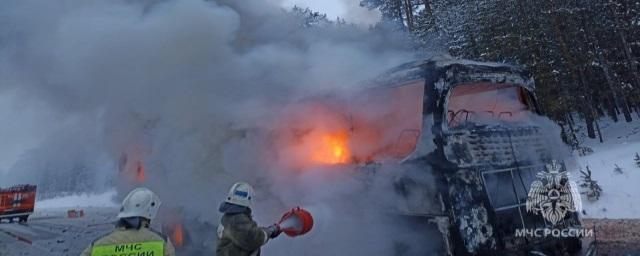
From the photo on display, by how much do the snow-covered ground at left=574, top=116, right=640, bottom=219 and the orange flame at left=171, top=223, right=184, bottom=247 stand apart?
7325mm

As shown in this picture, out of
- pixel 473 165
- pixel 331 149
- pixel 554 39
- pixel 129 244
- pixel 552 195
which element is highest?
pixel 554 39

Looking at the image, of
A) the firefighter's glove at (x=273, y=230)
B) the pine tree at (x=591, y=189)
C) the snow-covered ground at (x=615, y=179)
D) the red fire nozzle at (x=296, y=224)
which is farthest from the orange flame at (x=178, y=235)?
the pine tree at (x=591, y=189)

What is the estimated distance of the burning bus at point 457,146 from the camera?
11.9 feet

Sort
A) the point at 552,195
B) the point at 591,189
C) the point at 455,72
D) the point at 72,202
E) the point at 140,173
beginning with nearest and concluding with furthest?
the point at 455,72
the point at 552,195
the point at 140,173
the point at 591,189
the point at 72,202

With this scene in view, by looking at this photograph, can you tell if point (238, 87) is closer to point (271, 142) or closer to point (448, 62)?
point (271, 142)

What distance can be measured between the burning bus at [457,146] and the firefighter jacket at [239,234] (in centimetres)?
145

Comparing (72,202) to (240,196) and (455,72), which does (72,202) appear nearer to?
(240,196)

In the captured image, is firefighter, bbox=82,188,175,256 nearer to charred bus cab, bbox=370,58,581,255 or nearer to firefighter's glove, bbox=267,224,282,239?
firefighter's glove, bbox=267,224,282,239

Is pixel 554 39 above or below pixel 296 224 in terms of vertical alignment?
above

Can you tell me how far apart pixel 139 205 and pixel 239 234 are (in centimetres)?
88

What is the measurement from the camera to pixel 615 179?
432 inches

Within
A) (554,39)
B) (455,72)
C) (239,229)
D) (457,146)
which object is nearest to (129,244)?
(239,229)

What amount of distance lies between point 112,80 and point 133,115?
99 centimetres

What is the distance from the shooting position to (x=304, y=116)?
5504 millimetres
